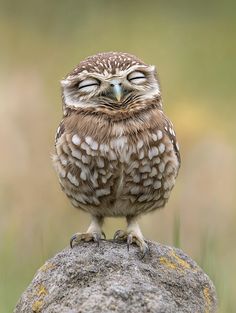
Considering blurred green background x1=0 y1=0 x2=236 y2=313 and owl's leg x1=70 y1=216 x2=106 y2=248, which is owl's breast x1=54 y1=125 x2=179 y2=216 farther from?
blurred green background x1=0 y1=0 x2=236 y2=313

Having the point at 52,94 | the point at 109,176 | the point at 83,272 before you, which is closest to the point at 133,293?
the point at 83,272

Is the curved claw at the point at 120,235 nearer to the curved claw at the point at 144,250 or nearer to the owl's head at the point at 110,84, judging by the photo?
the curved claw at the point at 144,250

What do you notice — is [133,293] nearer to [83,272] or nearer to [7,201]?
[83,272]

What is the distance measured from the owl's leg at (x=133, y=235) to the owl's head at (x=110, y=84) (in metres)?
0.62

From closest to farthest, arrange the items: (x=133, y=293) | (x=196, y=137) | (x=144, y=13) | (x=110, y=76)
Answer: (x=133, y=293), (x=110, y=76), (x=196, y=137), (x=144, y=13)

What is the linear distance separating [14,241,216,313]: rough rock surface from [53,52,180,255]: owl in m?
0.25

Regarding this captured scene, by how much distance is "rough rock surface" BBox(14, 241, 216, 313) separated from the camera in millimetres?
6031

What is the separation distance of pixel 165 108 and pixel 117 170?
4.72 meters

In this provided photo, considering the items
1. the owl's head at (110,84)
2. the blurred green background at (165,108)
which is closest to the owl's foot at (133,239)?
the blurred green background at (165,108)

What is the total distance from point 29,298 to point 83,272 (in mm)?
281

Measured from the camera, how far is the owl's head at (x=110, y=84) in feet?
22.5

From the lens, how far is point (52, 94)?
11266 mm

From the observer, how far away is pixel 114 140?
689 centimetres

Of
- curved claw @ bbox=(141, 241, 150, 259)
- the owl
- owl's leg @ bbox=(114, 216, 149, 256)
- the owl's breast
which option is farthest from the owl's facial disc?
curved claw @ bbox=(141, 241, 150, 259)
